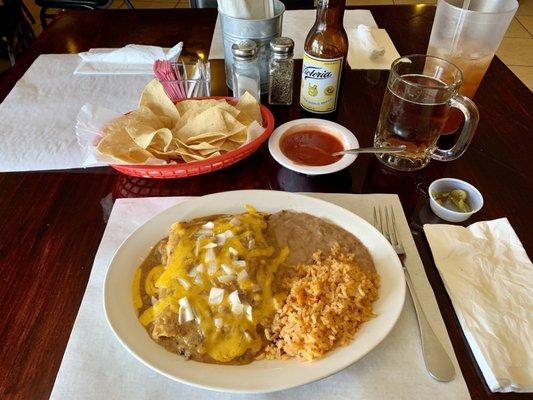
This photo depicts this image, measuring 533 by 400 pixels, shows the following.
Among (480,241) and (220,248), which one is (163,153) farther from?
(480,241)

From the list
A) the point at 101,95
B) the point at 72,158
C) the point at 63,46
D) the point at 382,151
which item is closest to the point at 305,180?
the point at 382,151

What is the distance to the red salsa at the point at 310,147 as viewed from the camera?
3.21 feet

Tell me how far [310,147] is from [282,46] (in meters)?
0.29

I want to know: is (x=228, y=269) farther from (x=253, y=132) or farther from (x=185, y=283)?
(x=253, y=132)

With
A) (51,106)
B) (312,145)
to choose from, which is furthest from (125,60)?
(312,145)

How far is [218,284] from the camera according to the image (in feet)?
2.30

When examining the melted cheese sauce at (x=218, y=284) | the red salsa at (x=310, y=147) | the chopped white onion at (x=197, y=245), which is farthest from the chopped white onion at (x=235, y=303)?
the red salsa at (x=310, y=147)

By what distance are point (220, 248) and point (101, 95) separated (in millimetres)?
801

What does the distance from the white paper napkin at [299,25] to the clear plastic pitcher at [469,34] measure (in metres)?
0.49

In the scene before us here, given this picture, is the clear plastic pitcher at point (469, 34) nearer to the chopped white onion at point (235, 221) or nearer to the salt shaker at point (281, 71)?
the salt shaker at point (281, 71)

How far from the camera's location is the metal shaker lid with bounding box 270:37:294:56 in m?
1.08

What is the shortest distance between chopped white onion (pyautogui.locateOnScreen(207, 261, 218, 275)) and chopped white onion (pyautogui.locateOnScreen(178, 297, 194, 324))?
6 cm

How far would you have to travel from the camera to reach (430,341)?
677 mm

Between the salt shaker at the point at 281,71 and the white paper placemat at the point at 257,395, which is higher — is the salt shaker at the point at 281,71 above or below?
above
